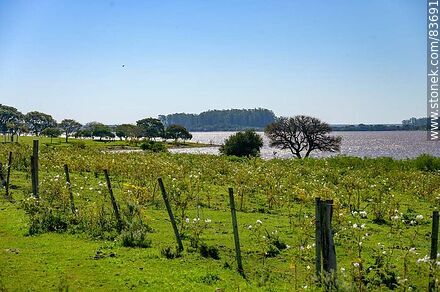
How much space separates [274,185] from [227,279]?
445 inches

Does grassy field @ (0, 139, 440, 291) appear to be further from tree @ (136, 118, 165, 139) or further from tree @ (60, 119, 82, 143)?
tree @ (60, 119, 82, 143)

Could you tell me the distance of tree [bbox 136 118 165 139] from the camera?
458 ft

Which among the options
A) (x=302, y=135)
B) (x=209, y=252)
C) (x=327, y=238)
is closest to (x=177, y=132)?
(x=302, y=135)

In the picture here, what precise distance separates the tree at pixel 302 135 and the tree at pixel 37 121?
108 m

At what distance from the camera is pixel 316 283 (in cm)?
766

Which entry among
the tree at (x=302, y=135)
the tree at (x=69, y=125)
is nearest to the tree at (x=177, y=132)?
the tree at (x=69, y=125)

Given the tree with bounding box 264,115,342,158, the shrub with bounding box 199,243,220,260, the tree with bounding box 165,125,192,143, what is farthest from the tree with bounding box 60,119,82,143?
the shrub with bounding box 199,243,220,260

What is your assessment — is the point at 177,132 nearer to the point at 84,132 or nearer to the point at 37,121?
the point at 84,132

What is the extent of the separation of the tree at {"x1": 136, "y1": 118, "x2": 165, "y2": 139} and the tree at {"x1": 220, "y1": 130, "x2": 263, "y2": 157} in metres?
81.9

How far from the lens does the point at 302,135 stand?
7106cm

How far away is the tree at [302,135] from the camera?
68.7 m

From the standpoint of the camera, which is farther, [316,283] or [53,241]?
[53,241]

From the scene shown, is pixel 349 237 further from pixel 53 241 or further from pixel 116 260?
pixel 53 241

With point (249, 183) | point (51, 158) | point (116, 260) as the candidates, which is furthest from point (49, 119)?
point (116, 260)
